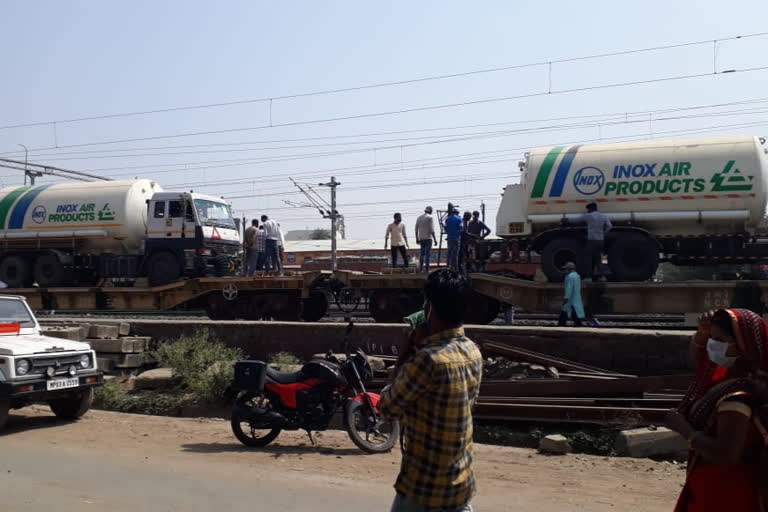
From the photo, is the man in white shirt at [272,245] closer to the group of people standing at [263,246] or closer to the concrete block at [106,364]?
the group of people standing at [263,246]

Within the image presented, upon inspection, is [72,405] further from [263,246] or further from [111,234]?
[111,234]

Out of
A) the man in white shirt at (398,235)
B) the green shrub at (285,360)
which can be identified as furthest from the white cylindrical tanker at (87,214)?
the green shrub at (285,360)

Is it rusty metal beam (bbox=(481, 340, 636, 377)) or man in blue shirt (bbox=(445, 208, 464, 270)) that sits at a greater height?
man in blue shirt (bbox=(445, 208, 464, 270))

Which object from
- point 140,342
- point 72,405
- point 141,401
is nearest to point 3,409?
point 72,405

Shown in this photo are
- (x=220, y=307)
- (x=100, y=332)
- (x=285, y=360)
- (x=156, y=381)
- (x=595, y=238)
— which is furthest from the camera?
(x=220, y=307)

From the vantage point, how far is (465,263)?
50.6ft

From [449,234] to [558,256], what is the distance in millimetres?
2166

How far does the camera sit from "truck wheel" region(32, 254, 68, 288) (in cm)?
1925

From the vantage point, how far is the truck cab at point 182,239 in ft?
59.7

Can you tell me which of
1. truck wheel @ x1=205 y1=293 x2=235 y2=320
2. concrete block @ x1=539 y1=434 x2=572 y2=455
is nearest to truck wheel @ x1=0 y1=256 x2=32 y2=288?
truck wheel @ x1=205 y1=293 x2=235 y2=320

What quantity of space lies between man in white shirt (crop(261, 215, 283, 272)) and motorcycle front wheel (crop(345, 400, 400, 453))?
→ 11.0 metres

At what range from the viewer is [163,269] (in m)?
18.4

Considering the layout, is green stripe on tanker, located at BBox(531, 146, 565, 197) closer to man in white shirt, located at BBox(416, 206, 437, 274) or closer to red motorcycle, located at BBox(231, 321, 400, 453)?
man in white shirt, located at BBox(416, 206, 437, 274)

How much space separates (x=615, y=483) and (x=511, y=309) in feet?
27.9
